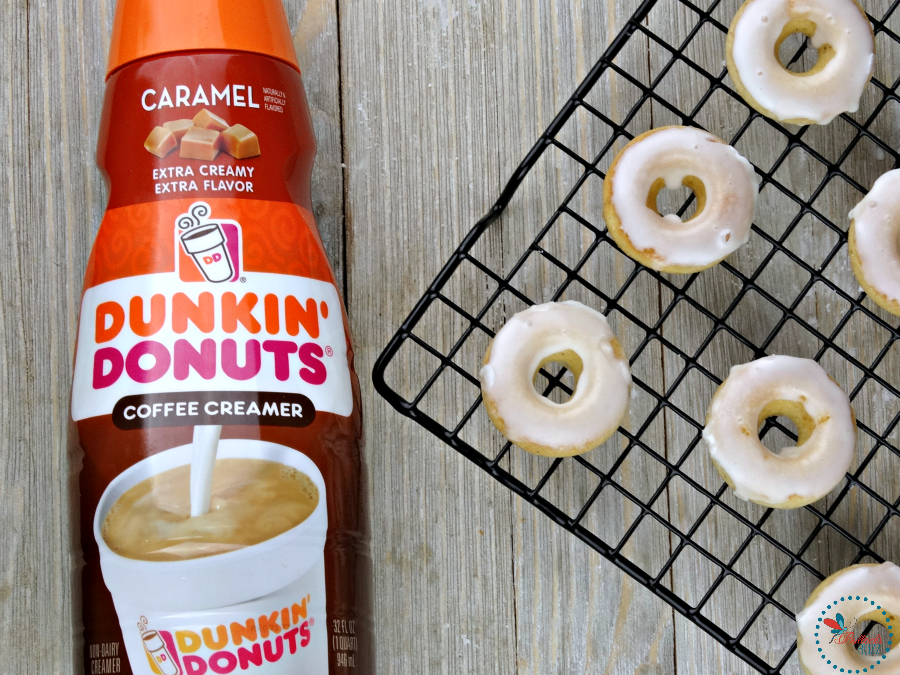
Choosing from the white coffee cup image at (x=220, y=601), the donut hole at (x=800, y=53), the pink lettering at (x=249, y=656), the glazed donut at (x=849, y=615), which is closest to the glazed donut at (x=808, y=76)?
the donut hole at (x=800, y=53)

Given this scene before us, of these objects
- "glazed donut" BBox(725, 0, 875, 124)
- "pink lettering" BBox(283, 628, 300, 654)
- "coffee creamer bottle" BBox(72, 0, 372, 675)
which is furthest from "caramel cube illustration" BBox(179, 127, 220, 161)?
"glazed donut" BBox(725, 0, 875, 124)

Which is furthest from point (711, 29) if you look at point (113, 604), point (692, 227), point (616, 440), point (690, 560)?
point (113, 604)

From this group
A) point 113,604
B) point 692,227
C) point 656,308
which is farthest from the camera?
point 656,308

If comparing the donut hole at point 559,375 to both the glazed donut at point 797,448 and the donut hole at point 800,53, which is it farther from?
the donut hole at point 800,53

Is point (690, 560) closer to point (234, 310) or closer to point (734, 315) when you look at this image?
point (734, 315)

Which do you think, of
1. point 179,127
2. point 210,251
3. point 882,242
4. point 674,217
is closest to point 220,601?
point 210,251

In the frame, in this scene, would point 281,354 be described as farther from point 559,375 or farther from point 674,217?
point 674,217
